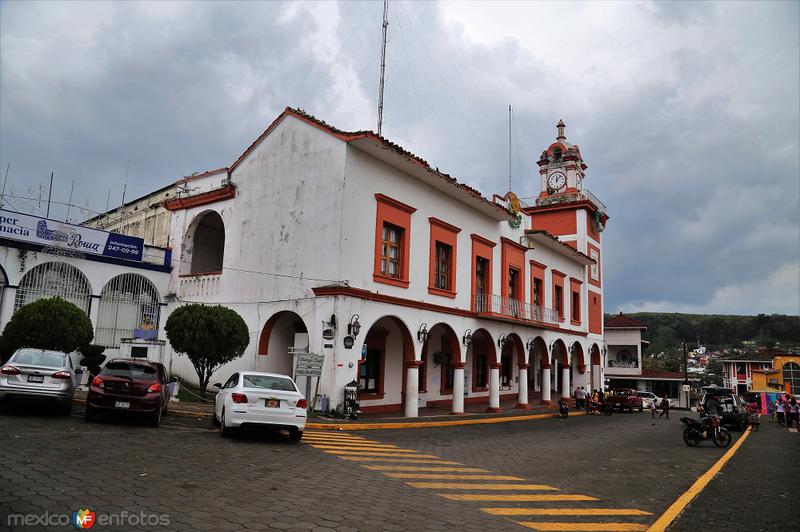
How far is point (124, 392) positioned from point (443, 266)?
1377 cm

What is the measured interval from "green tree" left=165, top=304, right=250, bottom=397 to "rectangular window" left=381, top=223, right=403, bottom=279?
216 inches

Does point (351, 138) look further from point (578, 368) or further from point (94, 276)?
point (578, 368)

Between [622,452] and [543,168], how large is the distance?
27593mm

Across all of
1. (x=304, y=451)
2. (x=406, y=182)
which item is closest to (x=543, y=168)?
(x=406, y=182)

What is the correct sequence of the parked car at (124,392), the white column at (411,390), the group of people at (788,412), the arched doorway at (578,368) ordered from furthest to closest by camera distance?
the arched doorway at (578,368)
the group of people at (788,412)
the white column at (411,390)
the parked car at (124,392)

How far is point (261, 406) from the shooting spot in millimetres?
10867

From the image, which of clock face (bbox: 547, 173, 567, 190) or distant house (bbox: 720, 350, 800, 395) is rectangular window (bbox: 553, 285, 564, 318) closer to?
clock face (bbox: 547, 173, 567, 190)

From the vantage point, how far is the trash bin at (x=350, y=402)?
16547 millimetres

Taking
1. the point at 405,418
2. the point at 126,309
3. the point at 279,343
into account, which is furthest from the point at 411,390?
the point at 126,309

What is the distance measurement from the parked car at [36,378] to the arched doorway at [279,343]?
8.08 metres

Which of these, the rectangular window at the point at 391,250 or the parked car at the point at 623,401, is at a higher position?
the rectangular window at the point at 391,250

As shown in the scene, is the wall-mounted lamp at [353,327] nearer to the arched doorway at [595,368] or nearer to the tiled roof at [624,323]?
the arched doorway at [595,368]

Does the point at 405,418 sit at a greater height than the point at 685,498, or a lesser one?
lesser

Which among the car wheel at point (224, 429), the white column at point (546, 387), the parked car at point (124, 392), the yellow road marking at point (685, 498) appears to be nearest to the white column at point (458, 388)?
the white column at point (546, 387)
